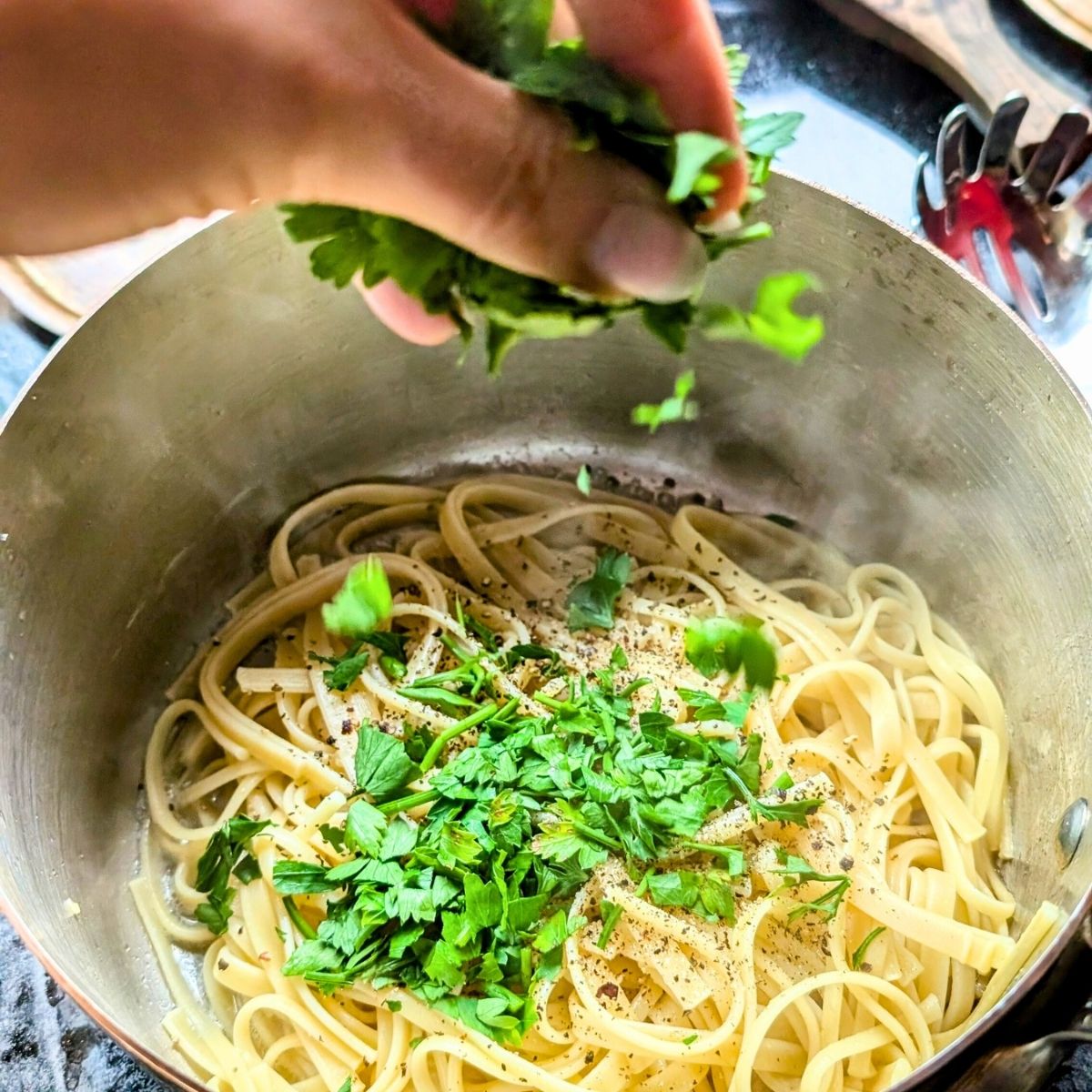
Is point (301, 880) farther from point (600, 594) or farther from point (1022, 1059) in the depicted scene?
point (1022, 1059)

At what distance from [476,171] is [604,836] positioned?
1092mm

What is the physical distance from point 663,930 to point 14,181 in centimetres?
142

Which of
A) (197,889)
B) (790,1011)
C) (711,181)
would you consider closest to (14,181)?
(711,181)

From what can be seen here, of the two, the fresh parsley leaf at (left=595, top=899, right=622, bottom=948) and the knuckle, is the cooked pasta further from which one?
the knuckle

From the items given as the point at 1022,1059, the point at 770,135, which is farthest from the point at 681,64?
the point at 1022,1059

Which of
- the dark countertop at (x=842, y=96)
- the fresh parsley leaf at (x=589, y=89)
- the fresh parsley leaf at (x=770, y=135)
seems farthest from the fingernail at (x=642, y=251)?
the dark countertop at (x=842, y=96)

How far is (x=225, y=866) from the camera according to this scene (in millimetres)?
1897

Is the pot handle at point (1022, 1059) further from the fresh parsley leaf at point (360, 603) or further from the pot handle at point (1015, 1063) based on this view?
the fresh parsley leaf at point (360, 603)

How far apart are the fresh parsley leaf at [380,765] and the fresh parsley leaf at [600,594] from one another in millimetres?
474

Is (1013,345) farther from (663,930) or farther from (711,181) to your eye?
(663,930)

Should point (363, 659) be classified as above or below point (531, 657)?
below

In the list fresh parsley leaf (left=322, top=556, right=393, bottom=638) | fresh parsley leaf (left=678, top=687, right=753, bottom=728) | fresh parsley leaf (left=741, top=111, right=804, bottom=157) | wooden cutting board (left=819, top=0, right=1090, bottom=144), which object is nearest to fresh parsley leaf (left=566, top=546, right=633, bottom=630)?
fresh parsley leaf (left=678, top=687, right=753, bottom=728)

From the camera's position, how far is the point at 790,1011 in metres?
1.74

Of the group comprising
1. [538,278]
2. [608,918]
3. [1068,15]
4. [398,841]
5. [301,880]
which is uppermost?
[1068,15]
